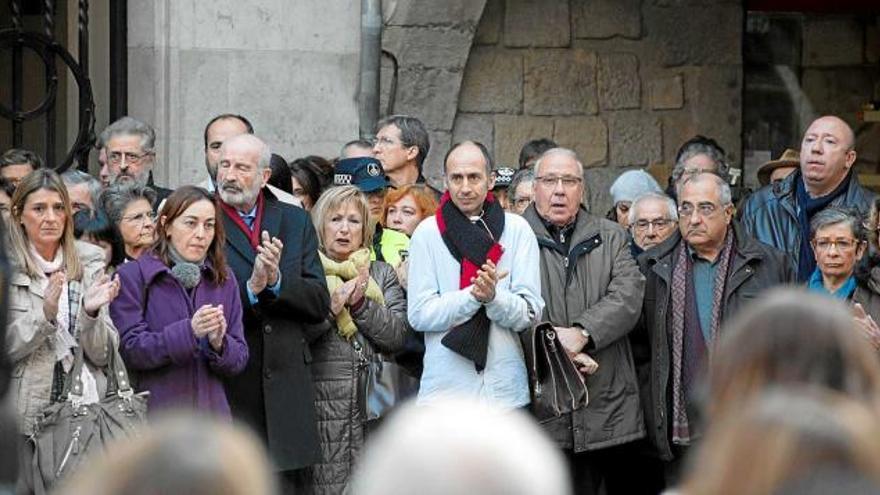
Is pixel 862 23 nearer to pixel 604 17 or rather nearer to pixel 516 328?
pixel 604 17

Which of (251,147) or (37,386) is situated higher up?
(251,147)

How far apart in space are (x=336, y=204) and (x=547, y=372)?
45.0 inches

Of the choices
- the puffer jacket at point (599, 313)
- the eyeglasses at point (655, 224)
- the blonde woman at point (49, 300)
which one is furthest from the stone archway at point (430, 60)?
the blonde woman at point (49, 300)

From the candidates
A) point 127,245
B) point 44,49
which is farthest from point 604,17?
point 127,245

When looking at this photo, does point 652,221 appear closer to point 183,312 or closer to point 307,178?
point 307,178

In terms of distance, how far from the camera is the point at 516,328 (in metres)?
8.20

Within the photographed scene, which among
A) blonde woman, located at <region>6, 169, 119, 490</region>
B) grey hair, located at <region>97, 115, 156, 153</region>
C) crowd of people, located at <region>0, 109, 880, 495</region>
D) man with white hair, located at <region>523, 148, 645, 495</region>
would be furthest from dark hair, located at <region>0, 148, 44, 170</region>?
man with white hair, located at <region>523, 148, 645, 495</region>

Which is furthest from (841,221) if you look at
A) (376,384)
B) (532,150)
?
(532,150)

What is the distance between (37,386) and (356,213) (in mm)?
1826

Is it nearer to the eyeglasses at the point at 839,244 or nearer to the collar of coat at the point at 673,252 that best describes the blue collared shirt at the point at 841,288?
the eyeglasses at the point at 839,244

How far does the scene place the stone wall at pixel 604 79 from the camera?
11.6 m

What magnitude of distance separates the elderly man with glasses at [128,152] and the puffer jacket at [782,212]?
266cm

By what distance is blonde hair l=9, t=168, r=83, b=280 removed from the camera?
296 inches

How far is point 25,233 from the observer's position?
7.62 meters
